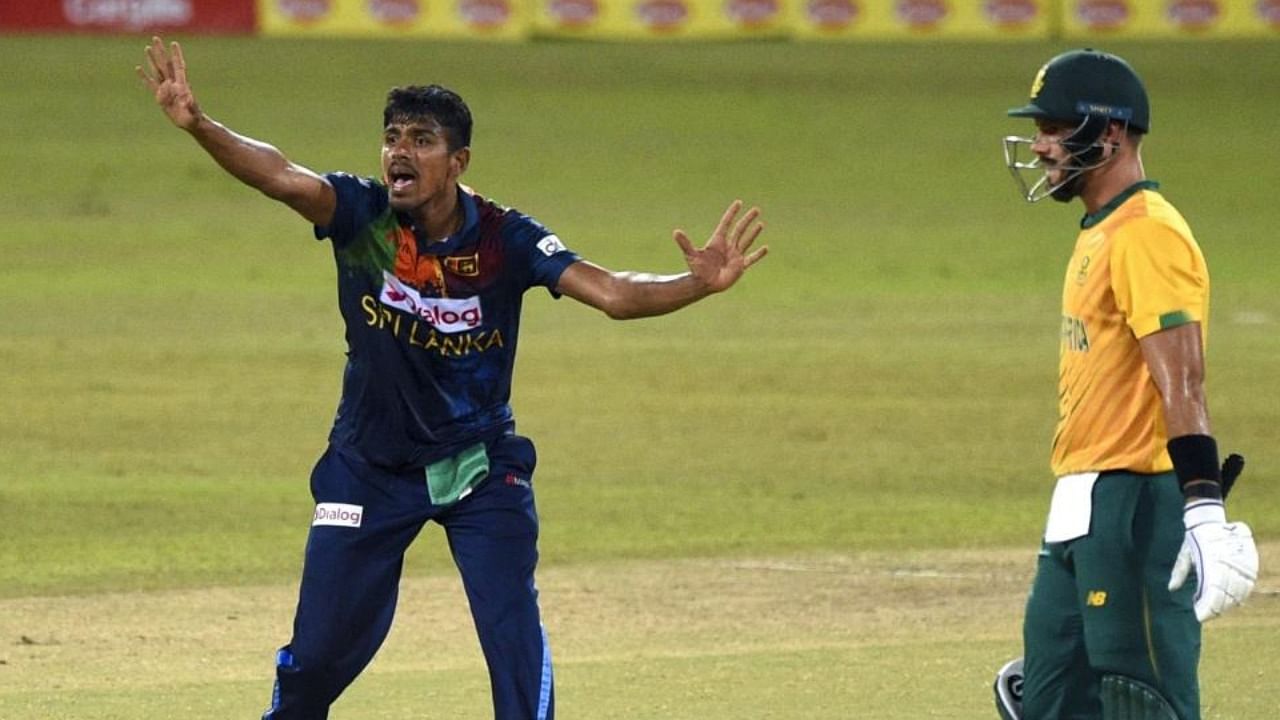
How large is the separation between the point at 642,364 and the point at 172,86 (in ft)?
40.1

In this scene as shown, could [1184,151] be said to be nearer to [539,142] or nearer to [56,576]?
[539,142]

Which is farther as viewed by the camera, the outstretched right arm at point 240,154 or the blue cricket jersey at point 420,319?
the blue cricket jersey at point 420,319

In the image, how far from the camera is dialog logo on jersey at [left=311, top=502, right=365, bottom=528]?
7.48 m

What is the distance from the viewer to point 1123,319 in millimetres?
6617

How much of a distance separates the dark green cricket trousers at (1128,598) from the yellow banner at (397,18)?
82.3 ft

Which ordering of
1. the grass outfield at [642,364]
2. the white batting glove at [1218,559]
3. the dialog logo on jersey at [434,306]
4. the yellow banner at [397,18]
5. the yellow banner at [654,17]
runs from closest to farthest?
the white batting glove at [1218,559] → the dialog logo on jersey at [434,306] → the grass outfield at [642,364] → the yellow banner at [397,18] → the yellow banner at [654,17]

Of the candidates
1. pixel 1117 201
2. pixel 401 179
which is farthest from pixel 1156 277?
pixel 401 179

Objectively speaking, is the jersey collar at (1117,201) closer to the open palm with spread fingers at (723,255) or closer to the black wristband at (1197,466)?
the black wristband at (1197,466)

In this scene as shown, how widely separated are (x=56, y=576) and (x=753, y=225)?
5808 mm

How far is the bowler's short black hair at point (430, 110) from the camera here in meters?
7.49

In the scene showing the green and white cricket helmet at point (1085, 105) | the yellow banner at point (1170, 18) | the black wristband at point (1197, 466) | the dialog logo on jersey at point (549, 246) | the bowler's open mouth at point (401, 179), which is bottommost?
the black wristband at point (1197, 466)

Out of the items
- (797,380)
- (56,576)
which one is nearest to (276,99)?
(797,380)

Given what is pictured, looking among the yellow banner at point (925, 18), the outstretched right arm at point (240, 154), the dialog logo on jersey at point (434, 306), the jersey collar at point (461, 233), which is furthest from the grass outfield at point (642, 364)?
the outstretched right arm at point (240, 154)

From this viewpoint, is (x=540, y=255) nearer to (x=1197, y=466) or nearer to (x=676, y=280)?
(x=676, y=280)
